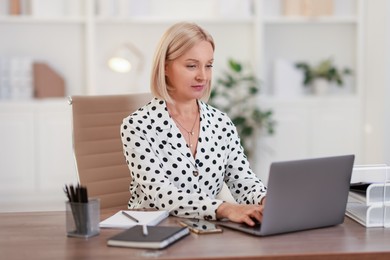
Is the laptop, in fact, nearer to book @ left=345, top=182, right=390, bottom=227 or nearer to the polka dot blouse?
book @ left=345, top=182, right=390, bottom=227

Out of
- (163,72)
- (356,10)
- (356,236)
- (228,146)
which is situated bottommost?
(356,236)

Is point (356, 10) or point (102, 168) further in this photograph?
point (356, 10)

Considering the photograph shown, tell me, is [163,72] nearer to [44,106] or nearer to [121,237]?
[121,237]

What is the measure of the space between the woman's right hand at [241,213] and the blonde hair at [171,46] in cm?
50

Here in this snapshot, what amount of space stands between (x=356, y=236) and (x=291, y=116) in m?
3.70

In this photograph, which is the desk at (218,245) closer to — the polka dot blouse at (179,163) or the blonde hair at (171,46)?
the polka dot blouse at (179,163)

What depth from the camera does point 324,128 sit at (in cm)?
558

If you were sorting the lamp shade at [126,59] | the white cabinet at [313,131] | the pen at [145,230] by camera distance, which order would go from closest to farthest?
the pen at [145,230] → the lamp shade at [126,59] → the white cabinet at [313,131]

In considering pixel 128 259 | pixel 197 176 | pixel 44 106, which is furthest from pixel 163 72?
pixel 44 106

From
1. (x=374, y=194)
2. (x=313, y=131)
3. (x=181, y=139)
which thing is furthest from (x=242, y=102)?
(x=374, y=194)

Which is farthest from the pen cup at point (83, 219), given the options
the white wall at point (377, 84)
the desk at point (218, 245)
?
the white wall at point (377, 84)

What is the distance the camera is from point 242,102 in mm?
5383

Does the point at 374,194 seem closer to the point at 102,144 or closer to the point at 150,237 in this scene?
the point at 150,237

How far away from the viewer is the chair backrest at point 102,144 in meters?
2.73
